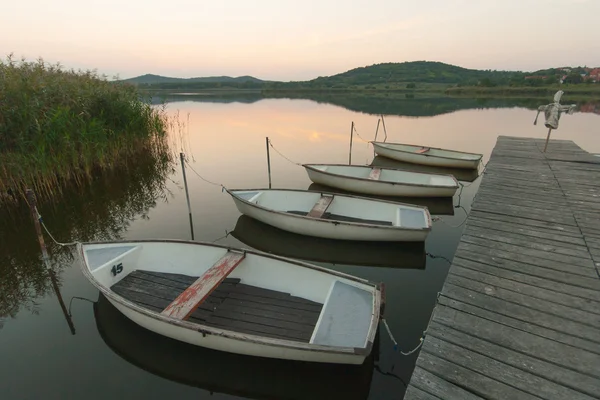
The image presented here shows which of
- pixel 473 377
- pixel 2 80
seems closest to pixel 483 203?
pixel 473 377

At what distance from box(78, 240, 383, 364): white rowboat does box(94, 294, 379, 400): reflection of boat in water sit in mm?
508

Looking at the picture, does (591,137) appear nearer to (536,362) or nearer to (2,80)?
(536,362)

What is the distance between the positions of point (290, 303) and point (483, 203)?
636 centimetres

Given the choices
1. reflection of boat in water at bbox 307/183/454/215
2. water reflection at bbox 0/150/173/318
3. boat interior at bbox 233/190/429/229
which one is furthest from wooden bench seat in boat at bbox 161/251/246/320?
reflection of boat in water at bbox 307/183/454/215

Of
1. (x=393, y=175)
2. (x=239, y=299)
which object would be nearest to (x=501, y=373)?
(x=239, y=299)

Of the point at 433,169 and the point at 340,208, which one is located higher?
the point at 340,208

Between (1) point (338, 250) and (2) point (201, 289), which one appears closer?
(2) point (201, 289)

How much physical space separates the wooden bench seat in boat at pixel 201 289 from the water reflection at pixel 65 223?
4435 millimetres

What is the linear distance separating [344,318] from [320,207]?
5.52 metres

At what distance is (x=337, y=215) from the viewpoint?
37.2ft

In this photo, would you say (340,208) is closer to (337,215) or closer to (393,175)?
(337,215)

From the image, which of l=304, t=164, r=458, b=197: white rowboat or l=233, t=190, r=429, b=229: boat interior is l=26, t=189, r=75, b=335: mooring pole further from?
l=304, t=164, r=458, b=197: white rowboat

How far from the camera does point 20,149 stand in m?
11.9

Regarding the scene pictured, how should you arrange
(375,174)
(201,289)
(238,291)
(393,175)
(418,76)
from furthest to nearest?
(418,76) → (393,175) → (375,174) → (238,291) → (201,289)
